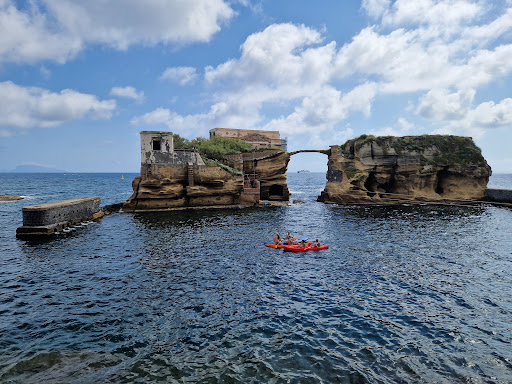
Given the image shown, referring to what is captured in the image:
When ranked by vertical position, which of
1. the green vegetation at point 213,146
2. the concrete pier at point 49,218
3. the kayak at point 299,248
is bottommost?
the kayak at point 299,248

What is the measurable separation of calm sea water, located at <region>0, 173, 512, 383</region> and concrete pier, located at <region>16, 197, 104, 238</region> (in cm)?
260

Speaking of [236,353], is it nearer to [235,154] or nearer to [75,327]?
[75,327]

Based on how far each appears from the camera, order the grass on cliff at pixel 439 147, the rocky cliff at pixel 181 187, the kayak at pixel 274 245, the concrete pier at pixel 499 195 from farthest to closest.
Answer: the grass on cliff at pixel 439 147
the concrete pier at pixel 499 195
the rocky cliff at pixel 181 187
the kayak at pixel 274 245

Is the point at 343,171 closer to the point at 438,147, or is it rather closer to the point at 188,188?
the point at 438,147

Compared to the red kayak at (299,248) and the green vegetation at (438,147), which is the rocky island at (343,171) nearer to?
the green vegetation at (438,147)

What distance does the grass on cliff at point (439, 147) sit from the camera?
5300 centimetres

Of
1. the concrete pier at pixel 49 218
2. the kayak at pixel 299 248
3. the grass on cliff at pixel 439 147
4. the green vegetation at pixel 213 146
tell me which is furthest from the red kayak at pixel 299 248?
the grass on cliff at pixel 439 147

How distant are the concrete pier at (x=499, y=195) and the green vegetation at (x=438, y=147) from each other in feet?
15.8

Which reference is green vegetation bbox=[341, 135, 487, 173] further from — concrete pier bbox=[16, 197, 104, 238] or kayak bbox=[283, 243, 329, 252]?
concrete pier bbox=[16, 197, 104, 238]

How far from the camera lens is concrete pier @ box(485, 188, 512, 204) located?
1925 inches

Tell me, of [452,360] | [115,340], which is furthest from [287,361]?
[115,340]

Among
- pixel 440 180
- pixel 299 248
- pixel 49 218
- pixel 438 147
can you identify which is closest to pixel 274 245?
pixel 299 248

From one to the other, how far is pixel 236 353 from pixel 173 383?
2463 mm

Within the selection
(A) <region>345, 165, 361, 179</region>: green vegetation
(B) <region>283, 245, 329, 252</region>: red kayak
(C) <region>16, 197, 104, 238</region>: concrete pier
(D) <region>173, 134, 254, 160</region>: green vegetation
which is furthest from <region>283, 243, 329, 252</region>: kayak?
(A) <region>345, 165, 361, 179</region>: green vegetation
